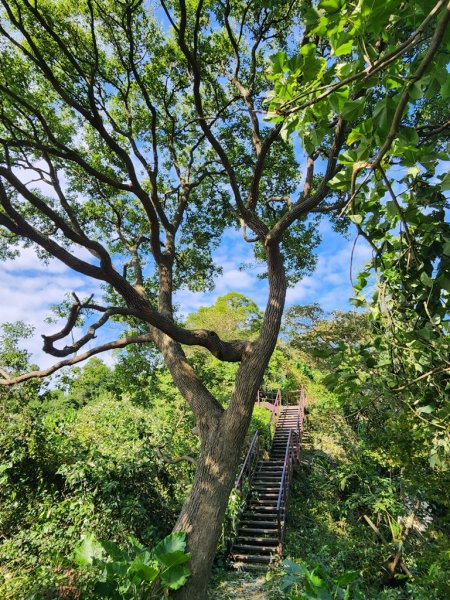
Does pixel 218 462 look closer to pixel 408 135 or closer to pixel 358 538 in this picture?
pixel 408 135

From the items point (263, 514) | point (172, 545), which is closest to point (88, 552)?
point (172, 545)

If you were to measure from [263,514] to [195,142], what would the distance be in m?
7.96

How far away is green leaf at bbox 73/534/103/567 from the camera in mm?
3475

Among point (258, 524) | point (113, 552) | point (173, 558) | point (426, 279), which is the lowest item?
point (258, 524)

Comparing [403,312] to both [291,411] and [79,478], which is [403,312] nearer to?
[79,478]

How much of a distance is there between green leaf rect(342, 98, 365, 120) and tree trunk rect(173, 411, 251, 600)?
342 cm

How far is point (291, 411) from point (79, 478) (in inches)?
474

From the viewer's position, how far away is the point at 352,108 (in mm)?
843

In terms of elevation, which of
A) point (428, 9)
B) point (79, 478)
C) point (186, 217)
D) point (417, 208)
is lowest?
point (79, 478)

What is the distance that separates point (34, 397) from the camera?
604 cm

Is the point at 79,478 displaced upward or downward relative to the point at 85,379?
downward

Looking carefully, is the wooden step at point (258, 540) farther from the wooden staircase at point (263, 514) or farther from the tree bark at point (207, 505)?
the tree bark at point (207, 505)

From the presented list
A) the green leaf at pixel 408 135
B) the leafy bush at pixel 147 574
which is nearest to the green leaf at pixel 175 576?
the leafy bush at pixel 147 574

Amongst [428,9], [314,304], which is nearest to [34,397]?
[428,9]
